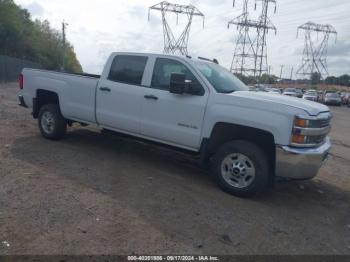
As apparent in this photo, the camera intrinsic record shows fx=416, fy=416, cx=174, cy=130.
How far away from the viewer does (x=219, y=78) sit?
22.5ft

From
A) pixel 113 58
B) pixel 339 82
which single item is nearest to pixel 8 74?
pixel 113 58

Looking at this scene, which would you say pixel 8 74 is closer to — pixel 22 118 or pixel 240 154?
pixel 22 118

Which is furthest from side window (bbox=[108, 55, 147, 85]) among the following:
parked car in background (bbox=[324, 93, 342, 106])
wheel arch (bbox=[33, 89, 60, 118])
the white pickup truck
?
parked car in background (bbox=[324, 93, 342, 106])

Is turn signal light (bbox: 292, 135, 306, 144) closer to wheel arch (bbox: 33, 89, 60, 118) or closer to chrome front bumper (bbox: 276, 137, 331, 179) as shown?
chrome front bumper (bbox: 276, 137, 331, 179)

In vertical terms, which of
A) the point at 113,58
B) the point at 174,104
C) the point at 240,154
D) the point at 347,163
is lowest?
the point at 347,163

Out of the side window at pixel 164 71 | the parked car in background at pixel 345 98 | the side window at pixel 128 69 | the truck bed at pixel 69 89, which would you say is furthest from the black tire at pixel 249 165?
the parked car in background at pixel 345 98

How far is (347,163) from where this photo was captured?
9312 millimetres

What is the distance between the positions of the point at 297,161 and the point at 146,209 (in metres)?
2.11

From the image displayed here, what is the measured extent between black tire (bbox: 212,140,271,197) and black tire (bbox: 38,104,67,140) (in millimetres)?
3772

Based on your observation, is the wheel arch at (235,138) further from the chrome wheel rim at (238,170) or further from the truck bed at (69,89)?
the truck bed at (69,89)

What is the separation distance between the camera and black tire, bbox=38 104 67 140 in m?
8.49

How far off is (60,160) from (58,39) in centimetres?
8438

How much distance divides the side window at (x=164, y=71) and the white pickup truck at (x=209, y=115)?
0.02 meters

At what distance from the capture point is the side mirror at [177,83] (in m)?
6.29
